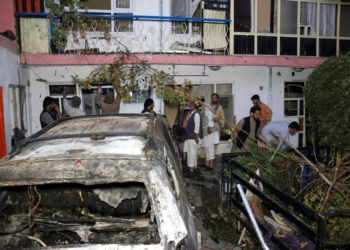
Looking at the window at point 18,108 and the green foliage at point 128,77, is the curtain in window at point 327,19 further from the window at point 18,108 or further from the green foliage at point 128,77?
the window at point 18,108

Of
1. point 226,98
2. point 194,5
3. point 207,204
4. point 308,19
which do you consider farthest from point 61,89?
point 308,19

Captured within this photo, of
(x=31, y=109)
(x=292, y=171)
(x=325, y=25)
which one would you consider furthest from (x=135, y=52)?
(x=325, y=25)

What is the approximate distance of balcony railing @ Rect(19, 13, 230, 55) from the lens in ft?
26.5

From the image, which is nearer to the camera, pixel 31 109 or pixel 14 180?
pixel 14 180

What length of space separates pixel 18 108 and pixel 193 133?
14.1 feet

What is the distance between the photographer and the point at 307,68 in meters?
10.3

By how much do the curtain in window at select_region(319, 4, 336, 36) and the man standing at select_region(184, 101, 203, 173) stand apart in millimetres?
5857

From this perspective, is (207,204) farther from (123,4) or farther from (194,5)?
(123,4)

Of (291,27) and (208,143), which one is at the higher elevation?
(291,27)

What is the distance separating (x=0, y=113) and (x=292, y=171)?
16.9 ft

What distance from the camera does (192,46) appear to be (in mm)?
9156

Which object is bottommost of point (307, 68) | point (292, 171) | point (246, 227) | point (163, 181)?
point (246, 227)

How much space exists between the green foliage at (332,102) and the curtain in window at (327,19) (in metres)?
5.48

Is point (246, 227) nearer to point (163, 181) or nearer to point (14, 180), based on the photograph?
point (163, 181)
